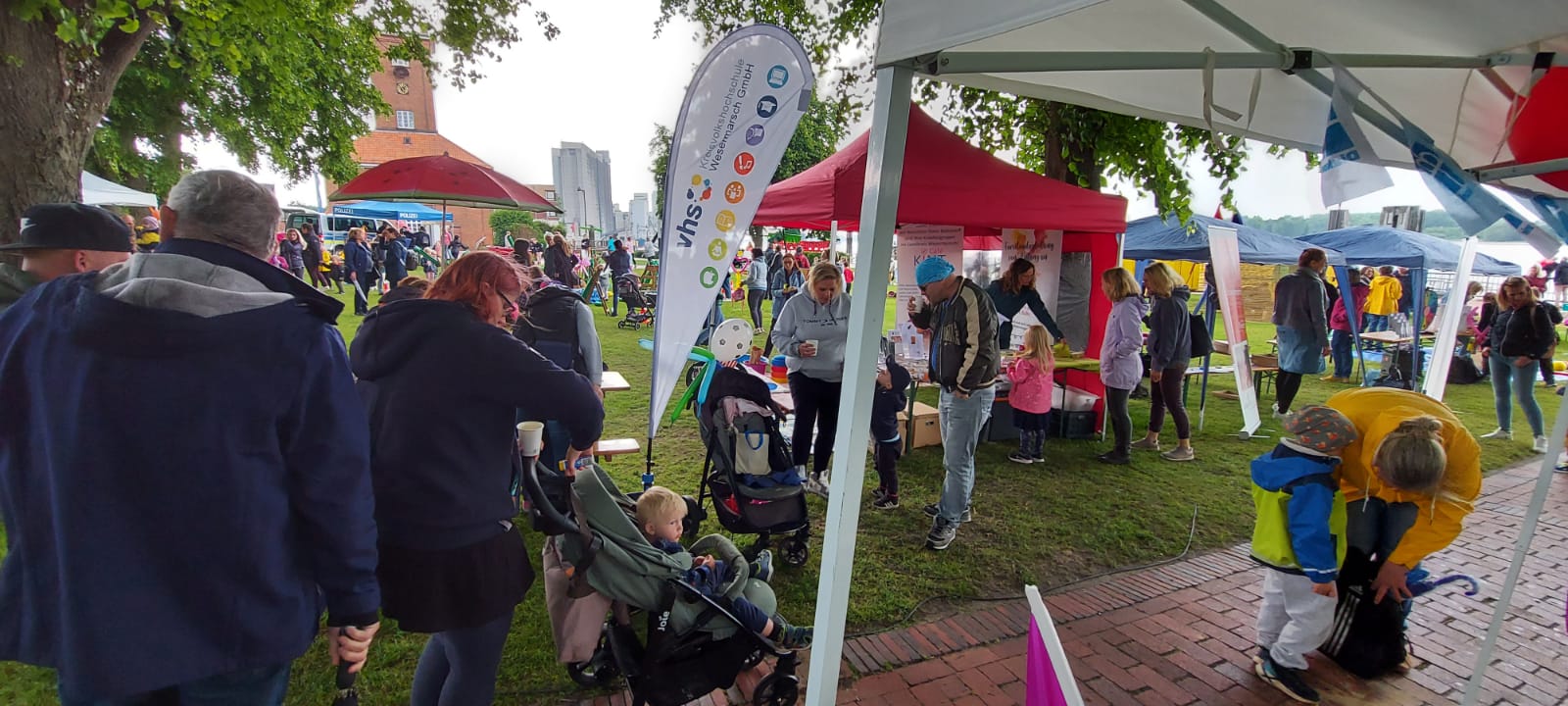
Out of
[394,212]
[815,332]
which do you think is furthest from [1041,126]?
[394,212]

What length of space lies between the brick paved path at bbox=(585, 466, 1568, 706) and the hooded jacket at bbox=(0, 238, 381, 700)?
1680mm

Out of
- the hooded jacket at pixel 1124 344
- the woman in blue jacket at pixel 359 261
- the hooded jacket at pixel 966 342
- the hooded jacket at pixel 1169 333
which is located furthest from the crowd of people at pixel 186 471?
the woman in blue jacket at pixel 359 261

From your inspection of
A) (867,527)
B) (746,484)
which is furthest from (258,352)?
(867,527)

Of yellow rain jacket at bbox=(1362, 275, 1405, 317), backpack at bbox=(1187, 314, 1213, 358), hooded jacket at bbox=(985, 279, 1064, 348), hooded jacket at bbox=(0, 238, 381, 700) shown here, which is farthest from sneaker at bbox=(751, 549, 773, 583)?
yellow rain jacket at bbox=(1362, 275, 1405, 317)

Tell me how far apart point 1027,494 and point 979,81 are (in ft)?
11.5

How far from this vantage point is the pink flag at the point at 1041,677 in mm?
1150

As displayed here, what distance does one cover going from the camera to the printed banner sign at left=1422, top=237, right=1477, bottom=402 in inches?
249

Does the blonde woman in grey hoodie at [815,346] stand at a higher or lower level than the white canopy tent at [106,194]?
lower

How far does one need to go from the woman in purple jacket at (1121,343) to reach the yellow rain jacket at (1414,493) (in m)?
2.73

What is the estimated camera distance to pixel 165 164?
16.6 metres

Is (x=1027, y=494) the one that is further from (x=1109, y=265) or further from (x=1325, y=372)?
(x=1325, y=372)

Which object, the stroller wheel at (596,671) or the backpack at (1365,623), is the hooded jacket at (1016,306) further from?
the stroller wheel at (596,671)

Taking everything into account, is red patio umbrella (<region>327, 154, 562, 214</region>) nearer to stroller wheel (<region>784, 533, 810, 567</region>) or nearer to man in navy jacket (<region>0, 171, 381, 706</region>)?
stroller wheel (<region>784, 533, 810, 567</region>)

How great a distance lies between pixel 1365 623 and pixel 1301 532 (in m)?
0.80
